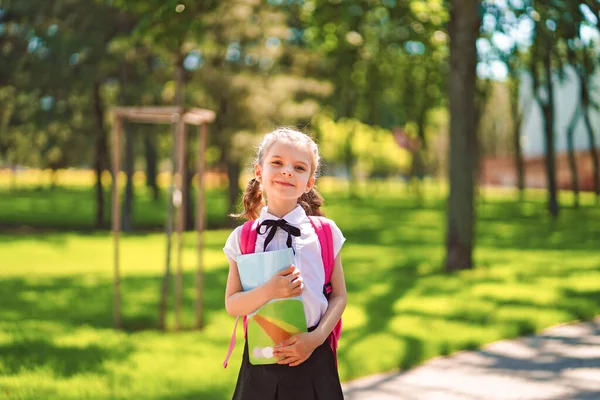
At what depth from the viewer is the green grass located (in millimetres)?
5742

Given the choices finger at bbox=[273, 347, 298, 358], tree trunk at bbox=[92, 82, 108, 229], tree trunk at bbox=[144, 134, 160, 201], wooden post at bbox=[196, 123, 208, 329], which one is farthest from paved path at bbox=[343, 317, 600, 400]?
tree trunk at bbox=[144, 134, 160, 201]

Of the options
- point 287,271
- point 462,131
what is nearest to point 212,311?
point 462,131

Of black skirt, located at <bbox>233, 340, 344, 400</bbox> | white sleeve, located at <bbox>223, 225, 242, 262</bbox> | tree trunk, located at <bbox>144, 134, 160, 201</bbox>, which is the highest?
tree trunk, located at <bbox>144, 134, 160, 201</bbox>

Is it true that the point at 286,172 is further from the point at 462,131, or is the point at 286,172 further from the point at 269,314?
the point at 462,131

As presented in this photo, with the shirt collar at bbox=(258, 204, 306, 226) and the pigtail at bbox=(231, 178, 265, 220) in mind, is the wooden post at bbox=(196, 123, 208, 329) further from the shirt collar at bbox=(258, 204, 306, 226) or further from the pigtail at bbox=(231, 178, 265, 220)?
Result: the shirt collar at bbox=(258, 204, 306, 226)

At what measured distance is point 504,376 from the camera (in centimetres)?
555

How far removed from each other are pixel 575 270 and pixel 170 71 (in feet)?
41.1

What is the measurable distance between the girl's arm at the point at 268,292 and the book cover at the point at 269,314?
0.07 ft

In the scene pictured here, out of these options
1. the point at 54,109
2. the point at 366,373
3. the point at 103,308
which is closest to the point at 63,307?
the point at 103,308

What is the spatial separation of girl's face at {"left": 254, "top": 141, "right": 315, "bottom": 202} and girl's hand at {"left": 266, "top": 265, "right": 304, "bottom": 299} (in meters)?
0.30

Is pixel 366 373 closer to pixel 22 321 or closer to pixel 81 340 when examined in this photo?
pixel 81 340

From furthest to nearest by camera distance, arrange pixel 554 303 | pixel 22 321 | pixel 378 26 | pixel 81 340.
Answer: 1. pixel 378 26
2. pixel 554 303
3. pixel 22 321
4. pixel 81 340

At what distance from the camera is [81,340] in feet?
23.2

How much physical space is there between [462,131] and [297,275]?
965 cm
